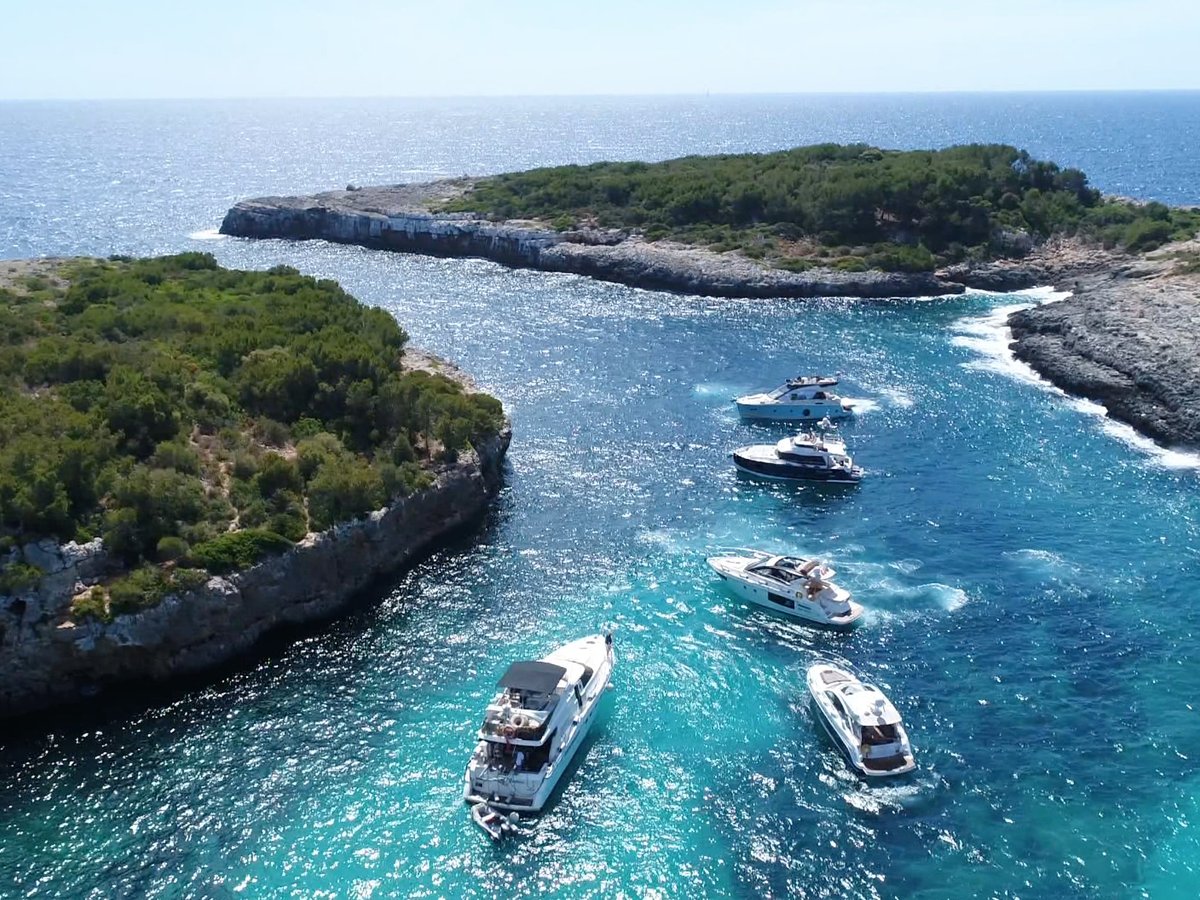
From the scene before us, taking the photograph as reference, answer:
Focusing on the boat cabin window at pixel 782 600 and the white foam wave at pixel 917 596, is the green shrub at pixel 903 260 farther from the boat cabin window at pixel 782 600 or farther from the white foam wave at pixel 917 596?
the boat cabin window at pixel 782 600

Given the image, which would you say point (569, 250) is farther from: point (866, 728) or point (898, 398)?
point (866, 728)

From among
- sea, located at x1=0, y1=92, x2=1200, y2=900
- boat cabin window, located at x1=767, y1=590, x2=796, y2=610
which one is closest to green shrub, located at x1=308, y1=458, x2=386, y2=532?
sea, located at x1=0, y1=92, x2=1200, y2=900

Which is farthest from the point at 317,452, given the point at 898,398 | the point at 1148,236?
the point at 1148,236

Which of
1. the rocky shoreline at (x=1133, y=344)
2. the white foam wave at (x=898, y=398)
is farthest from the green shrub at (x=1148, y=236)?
the white foam wave at (x=898, y=398)

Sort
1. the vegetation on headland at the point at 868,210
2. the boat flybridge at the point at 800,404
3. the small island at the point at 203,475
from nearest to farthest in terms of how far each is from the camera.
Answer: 1. the small island at the point at 203,475
2. the boat flybridge at the point at 800,404
3. the vegetation on headland at the point at 868,210

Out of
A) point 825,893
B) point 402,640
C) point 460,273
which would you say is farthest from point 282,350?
point 460,273

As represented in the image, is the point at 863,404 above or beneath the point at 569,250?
beneath
